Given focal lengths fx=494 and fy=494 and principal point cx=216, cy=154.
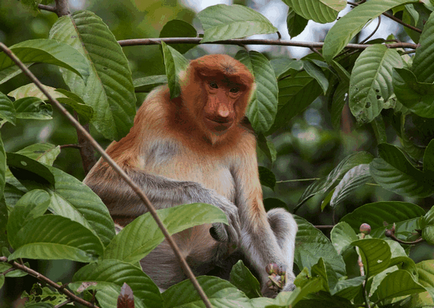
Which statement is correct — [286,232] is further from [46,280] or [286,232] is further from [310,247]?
[46,280]

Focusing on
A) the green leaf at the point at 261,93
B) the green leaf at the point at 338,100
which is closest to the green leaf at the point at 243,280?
the green leaf at the point at 261,93

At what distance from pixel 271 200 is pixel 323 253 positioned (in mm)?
492

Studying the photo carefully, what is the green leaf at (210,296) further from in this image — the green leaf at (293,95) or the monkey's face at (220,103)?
the green leaf at (293,95)

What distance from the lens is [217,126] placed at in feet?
4.70

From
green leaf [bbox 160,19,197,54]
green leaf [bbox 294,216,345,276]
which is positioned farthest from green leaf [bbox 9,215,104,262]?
green leaf [bbox 160,19,197,54]

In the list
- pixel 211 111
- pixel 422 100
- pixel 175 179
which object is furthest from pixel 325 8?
pixel 175 179

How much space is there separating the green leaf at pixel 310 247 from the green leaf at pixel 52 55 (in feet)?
2.72

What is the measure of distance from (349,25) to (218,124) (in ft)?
1.72

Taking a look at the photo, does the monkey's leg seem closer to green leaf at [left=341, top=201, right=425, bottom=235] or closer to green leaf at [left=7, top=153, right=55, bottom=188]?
green leaf at [left=341, top=201, right=425, bottom=235]

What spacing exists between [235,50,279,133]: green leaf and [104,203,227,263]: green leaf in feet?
1.86

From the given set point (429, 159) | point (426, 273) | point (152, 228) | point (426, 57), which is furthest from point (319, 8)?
point (152, 228)

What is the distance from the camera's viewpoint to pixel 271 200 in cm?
191

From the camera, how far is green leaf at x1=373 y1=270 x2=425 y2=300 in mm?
1008

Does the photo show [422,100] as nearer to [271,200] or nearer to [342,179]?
[342,179]
